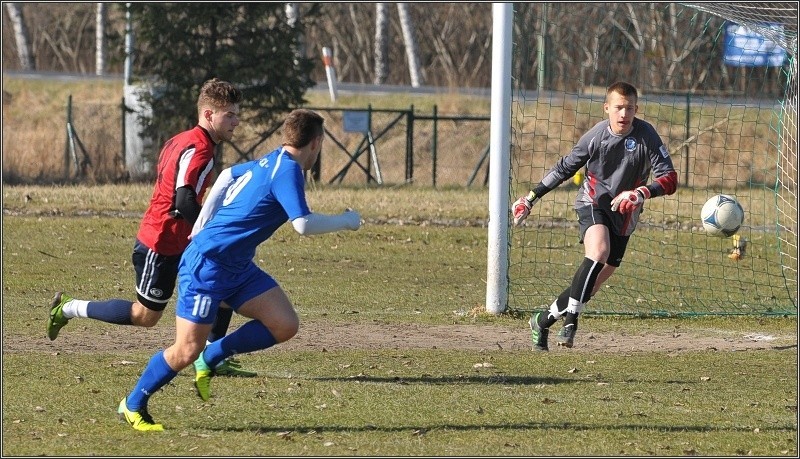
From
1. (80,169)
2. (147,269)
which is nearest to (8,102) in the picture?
(80,169)

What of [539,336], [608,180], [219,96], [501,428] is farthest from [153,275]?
[608,180]

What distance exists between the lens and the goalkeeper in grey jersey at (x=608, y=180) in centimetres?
878

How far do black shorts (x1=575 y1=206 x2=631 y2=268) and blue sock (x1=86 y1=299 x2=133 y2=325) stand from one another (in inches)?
131

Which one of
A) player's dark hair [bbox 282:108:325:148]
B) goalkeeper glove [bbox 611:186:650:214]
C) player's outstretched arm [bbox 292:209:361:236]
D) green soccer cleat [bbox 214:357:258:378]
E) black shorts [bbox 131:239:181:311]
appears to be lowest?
green soccer cleat [bbox 214:357:258:378]

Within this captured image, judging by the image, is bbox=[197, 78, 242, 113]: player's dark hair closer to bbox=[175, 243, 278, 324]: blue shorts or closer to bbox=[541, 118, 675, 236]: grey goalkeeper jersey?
bbox=[175, 243, 278, 324]: blue shorts

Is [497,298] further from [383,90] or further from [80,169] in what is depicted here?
[383,90]

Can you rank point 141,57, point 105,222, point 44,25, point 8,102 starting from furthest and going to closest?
point 44,25 < point 8,102 < point 141,57 < point 105,222

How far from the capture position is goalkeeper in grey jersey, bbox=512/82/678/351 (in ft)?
28.8

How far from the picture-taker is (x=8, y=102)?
31.8 m

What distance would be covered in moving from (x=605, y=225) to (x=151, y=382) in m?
3.96

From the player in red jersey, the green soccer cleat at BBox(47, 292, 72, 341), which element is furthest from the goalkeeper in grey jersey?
the green soccer cleat at BBox(47, 292, 72, 341)

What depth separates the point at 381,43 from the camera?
1502 inches

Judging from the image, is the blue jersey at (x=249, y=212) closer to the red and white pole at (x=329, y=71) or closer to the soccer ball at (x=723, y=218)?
the soccer ball at (x=723, y=218)

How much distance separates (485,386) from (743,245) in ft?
28.7
